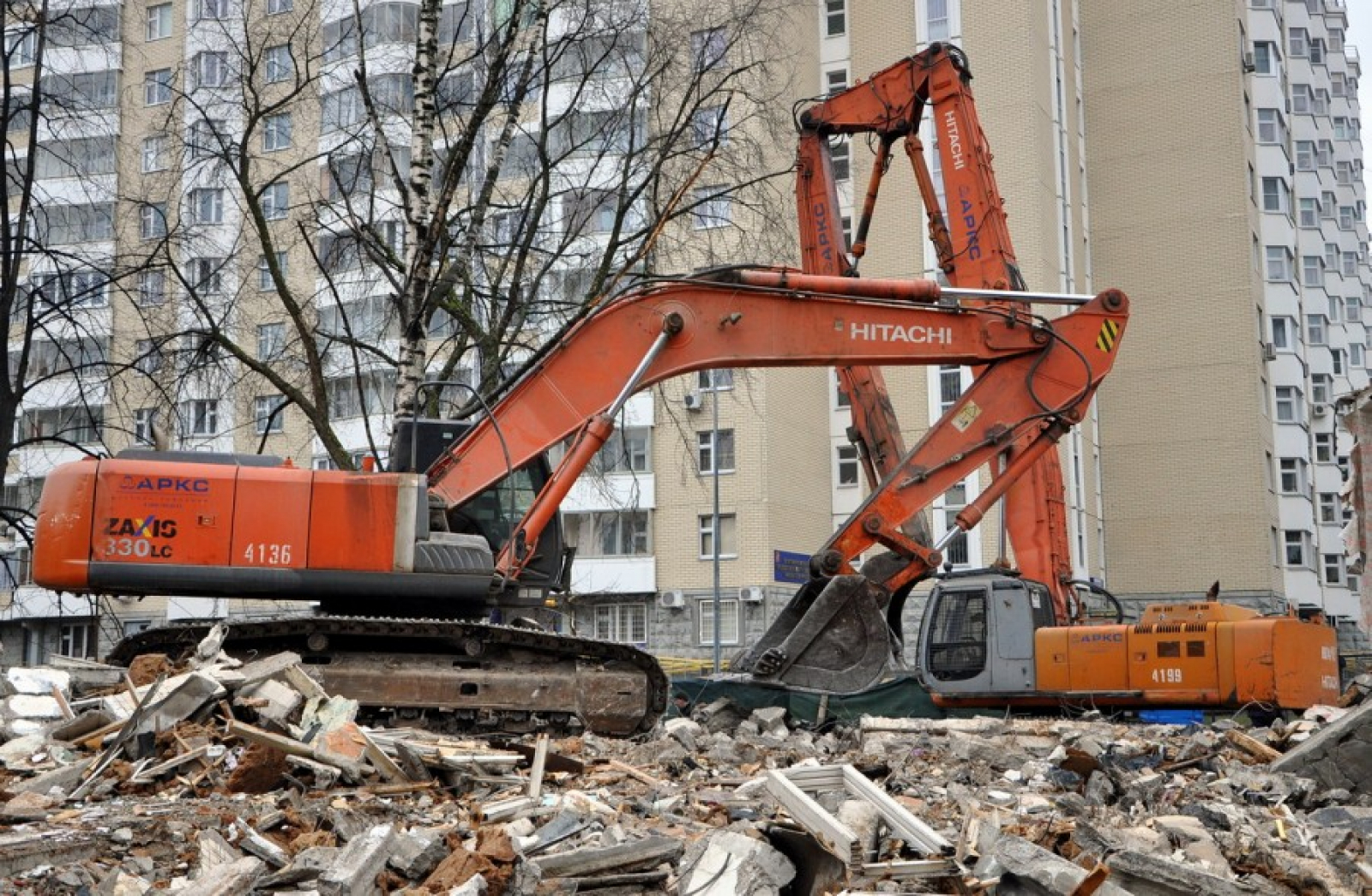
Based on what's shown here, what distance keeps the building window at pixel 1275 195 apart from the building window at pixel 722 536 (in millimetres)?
21030

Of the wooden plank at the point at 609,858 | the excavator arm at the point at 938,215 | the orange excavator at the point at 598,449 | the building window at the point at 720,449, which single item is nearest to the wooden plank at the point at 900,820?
the wooden plank at the point at 609,858

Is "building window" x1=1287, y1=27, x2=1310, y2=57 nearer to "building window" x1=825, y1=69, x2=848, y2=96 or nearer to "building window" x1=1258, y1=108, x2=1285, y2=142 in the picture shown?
"building window" x1=1258, y1=108, x2=1285, y2=142

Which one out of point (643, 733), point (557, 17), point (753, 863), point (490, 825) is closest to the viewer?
point (753, 863)

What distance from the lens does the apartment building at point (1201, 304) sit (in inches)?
1715

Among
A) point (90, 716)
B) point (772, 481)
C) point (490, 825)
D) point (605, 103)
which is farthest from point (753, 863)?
point (772, 481)

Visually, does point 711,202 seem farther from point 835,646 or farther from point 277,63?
point 835,646

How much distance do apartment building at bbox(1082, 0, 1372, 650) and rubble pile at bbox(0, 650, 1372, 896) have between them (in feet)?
112

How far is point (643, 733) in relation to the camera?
12.4 meters

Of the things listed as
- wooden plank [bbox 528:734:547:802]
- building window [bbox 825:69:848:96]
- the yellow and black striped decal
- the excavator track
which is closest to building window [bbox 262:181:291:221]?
building window [bbox 825:69:848:96]

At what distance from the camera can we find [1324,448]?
175ft

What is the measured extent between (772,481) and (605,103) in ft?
58.8

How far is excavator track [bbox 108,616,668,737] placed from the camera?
11570 millimetres

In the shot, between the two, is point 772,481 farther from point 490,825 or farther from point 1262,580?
point 490,825

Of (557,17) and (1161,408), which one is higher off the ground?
(557,17)
